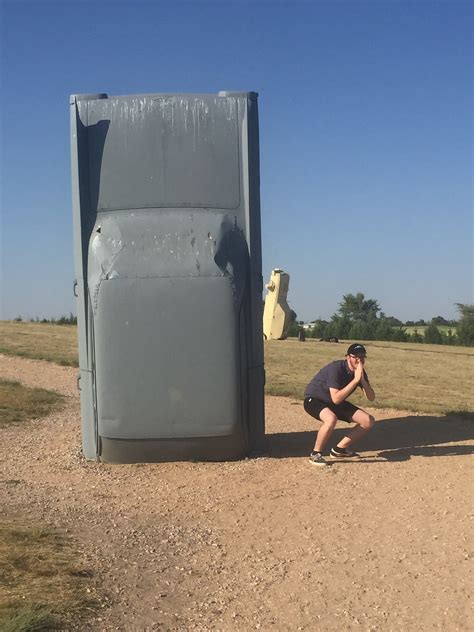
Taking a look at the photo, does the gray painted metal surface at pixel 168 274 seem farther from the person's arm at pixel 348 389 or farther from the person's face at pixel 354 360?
the person's face at pixel 354 360

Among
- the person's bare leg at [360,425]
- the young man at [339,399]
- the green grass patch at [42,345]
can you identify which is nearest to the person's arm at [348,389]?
the young man at [339,399]

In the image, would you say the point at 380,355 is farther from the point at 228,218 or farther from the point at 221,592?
the point at 221,592

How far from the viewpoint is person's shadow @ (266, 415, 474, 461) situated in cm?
809

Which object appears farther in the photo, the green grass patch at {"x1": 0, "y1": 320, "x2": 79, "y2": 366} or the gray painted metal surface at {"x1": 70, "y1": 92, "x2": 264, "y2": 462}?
the green grass patch at {"x1": 0, "y1": 320, "x2": 79, "y2": 366}

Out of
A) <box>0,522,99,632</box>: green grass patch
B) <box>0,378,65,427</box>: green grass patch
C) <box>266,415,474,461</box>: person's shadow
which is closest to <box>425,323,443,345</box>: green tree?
<box>0,378,65,427</box>: green grass patch

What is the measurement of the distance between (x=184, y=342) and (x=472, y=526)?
322 cm

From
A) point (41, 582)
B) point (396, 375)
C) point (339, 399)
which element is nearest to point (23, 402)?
point (339, 399)

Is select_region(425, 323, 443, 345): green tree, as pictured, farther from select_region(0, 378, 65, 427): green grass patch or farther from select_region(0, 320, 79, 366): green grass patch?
select_region(0, 378, 65, 427): green grass patch

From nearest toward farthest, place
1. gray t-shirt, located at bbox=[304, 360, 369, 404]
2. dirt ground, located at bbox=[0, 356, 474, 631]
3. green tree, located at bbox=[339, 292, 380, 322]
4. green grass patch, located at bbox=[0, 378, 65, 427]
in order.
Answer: dirt ground, located at bbox=[0, 356, 474, 631] → gray t-shirt, located at bbox=[304, 360, 369, 404] → green grass patch, located at bbox=[0, 378, 65, 427] → green tree, located at bbox=[339, 292, 380, 322]

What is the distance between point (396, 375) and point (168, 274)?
12.3 meters

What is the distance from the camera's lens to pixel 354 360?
7449 mm

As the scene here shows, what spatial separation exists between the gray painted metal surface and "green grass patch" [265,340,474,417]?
4847 mm

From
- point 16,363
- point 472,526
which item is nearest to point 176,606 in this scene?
point 472,526

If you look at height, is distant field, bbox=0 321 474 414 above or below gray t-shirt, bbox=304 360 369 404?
below
